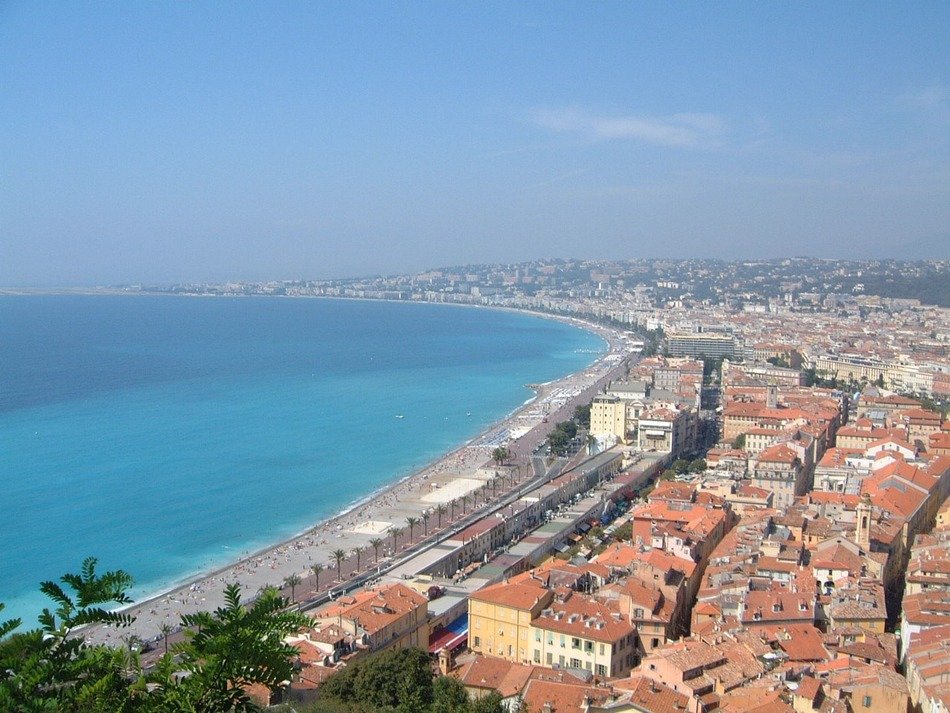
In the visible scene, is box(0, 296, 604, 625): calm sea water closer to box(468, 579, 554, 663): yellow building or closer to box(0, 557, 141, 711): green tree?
box(468, 579, 554, 663): yellow building

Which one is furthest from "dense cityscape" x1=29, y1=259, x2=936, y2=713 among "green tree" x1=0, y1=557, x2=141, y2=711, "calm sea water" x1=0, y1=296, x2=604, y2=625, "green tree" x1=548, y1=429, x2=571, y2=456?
"calm sea water" x1=0, y1=296, x2=604, y2=625

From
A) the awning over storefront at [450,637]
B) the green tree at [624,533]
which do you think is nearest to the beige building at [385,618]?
the awning over storefront at [450,637]

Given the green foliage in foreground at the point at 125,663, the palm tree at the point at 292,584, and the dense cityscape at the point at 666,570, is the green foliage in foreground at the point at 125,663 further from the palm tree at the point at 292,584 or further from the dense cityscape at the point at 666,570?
the palm tree at the point at 292,584

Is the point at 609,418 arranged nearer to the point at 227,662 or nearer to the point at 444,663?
the point at 444,663

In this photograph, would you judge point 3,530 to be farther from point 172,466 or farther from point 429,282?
point 429,282

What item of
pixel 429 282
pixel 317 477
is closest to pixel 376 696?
pixel 317 477

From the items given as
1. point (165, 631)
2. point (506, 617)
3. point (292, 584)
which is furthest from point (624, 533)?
point (165, 631)

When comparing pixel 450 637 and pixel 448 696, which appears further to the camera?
pixel 450 637
